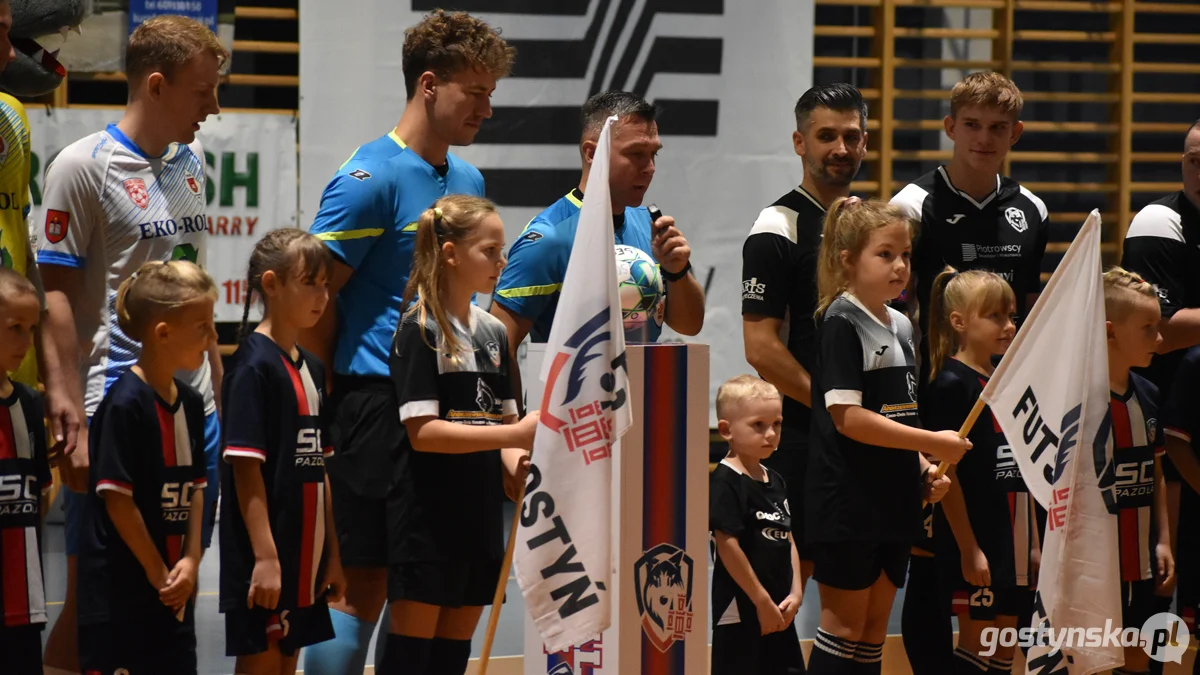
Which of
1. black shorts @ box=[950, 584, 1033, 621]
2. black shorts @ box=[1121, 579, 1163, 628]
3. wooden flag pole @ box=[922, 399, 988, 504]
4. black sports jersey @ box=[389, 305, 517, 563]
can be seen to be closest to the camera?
black sports jersey @ box=[389, 305, 517, 563]

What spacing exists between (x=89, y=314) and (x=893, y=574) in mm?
1823

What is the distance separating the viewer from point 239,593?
238 centimetres

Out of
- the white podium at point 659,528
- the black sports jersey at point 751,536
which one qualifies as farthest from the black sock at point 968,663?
the white podium at point 659,528

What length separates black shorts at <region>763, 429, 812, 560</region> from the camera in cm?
306

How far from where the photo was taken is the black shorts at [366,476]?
2.59 m

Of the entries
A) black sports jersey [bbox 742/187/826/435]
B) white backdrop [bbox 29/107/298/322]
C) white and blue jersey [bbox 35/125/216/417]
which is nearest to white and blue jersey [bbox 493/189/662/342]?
black sports jersey [bbox 742/187/826/435]

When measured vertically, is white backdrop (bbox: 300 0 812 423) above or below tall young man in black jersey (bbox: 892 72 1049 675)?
above

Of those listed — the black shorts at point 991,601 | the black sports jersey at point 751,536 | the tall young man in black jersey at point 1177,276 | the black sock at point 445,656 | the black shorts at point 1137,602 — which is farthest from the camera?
the tall young man in black jersey at point 1177,276

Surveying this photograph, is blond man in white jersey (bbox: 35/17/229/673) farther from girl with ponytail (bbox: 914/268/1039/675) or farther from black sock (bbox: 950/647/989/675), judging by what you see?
black sock (bbox: 950/647/989/675)

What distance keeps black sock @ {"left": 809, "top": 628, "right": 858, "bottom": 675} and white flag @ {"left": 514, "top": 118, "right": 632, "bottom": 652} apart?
851 millimetres

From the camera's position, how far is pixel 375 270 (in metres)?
2.72

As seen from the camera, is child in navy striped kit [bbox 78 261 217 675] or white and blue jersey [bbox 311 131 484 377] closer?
child in navy striped kit [bbox 78 261 217 675]

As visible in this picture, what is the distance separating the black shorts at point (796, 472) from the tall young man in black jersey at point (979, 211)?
36 cm

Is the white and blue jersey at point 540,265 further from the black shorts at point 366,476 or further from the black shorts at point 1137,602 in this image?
the black shorts at point 1137,602
